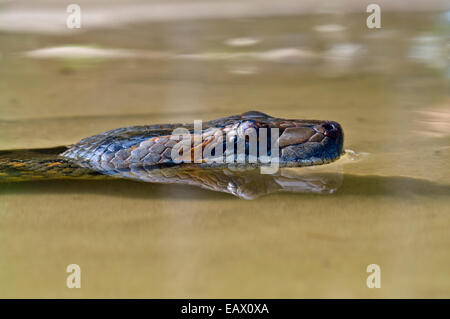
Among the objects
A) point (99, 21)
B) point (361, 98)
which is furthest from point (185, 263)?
point (99, 21)

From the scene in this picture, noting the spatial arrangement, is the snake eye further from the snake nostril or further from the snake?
the snake nostril

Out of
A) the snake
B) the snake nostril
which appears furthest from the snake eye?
the snake nostril

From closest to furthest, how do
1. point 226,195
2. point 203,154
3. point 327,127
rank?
point 226,195 < point 327,127 < point 203,154

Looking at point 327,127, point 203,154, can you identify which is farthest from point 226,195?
point 327,127

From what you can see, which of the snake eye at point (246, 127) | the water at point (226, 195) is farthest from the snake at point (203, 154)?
the water at point (226, 195)

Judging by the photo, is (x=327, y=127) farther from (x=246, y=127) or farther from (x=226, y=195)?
(x=226, y=195)

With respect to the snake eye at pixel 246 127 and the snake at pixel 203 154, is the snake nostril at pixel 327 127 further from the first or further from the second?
the snake eye at pixel 246 127
